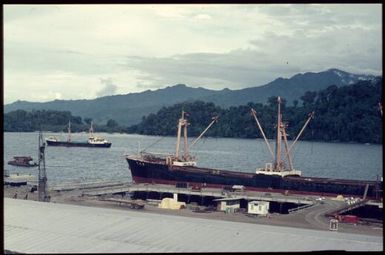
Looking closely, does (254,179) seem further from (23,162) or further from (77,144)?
(77,144)

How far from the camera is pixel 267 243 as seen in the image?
11.4 m

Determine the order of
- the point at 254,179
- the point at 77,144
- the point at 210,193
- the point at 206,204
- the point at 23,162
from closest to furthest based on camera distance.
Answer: the point at 210,193
the point at 206,204
the point at 254,179
the point at 23,162
the point at 77,144

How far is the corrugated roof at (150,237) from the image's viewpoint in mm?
11336

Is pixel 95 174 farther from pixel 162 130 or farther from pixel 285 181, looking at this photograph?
pixel 162 130

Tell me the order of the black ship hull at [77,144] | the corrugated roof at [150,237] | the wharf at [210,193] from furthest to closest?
the black ship hull at [77,144] → the wharf at [210,193] → the corrugated roof at [150,237]

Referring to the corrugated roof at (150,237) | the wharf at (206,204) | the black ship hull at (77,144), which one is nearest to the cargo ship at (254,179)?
the wharf at (206,204)

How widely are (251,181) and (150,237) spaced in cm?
2303

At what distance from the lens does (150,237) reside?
1208cm

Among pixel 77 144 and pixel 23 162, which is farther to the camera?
pixel 77 144

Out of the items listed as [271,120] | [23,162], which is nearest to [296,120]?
[271,120]

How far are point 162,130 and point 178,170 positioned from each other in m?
97.3

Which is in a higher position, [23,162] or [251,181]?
[251,181]

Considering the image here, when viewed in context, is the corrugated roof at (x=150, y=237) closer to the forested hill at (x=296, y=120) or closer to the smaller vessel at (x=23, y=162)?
the smaller vessel at (x=23, y=162)

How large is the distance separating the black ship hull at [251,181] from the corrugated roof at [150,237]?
18.9 meters
